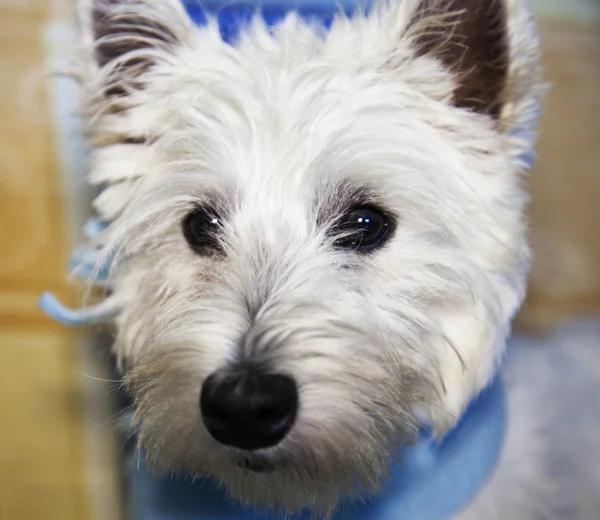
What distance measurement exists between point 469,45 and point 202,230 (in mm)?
496

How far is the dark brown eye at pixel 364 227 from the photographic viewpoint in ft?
3.42

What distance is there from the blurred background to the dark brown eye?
27.2 inches

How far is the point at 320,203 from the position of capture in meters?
1.03

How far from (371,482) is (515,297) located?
0.38 m

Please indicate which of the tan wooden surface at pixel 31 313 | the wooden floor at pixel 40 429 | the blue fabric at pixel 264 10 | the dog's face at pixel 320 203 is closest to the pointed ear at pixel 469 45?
the dog's face at pixel 320 203

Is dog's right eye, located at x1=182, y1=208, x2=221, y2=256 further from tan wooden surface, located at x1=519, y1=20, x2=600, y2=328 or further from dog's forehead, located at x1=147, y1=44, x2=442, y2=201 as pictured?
tan wooden surface, located at x1=519, y1=20, x2=600, y2=328

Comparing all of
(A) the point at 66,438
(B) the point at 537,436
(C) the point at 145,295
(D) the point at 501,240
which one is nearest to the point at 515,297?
(D) the point at 501,240

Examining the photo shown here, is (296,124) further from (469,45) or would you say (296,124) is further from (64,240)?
(64,240)

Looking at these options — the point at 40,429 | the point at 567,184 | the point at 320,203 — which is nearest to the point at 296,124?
the point at 320,203

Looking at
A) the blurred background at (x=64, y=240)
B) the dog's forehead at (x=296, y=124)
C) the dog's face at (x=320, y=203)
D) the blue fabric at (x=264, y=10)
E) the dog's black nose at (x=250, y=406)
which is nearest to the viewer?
the dog's black nose at (x=250, y=406)

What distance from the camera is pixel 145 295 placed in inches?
45.2

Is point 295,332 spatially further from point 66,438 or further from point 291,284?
point 66,438

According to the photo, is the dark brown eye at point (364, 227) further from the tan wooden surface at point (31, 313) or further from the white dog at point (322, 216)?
the tan wooden surface at point (31, 313)

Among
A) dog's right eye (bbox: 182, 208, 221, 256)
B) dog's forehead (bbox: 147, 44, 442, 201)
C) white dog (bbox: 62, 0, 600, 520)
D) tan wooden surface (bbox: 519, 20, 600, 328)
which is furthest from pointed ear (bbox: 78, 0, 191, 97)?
tan wooden surface (bbox: 519, 20, 600, 328)
